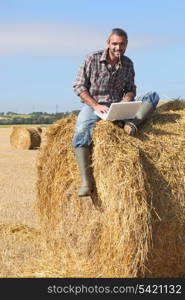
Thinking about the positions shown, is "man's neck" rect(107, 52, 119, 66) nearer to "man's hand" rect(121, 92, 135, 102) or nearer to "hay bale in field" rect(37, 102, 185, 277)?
"man's hand" rect(121, 92, 135, 102)

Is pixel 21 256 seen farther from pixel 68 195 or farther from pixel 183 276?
pixel 183 276

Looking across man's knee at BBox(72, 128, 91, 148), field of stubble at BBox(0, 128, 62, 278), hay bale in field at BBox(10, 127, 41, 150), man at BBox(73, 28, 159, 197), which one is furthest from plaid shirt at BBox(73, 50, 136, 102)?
hay bale in field at BBox(10, 127, 41, 150)

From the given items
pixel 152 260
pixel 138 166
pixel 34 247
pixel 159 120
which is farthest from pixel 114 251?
pixel 34 247

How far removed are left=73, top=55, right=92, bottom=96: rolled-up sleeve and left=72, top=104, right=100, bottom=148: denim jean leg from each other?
0.25 metres

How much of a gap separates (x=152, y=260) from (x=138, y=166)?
987mm

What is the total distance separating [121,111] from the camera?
6324 millimetres

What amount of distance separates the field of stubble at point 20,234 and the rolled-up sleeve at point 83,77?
67.6 inches

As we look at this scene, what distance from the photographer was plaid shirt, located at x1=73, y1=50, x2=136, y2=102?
6668 mm

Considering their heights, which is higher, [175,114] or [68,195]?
[175,114]

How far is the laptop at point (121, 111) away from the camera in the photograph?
20.4 ft

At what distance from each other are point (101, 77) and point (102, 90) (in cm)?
14

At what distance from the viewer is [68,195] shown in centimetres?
766

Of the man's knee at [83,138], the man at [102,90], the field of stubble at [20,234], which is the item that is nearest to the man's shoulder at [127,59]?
the man at [102,90]

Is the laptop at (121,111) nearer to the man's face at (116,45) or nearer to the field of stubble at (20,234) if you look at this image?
the man's face at (116,45)
